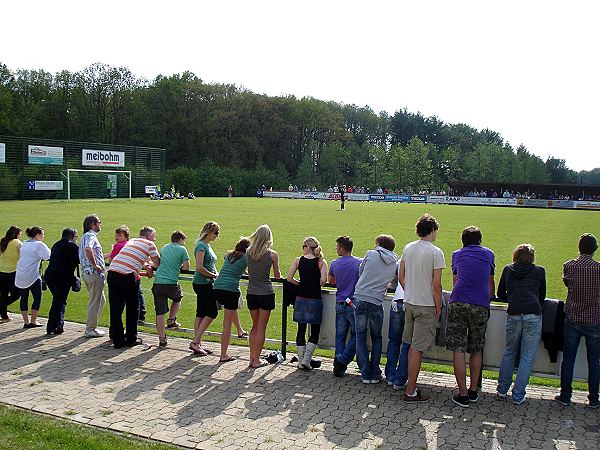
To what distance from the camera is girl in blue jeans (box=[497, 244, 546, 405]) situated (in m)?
6.18

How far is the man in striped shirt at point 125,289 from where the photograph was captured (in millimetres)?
8047

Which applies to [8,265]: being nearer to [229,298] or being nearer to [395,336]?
[229,298]

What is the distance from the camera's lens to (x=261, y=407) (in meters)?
5.98

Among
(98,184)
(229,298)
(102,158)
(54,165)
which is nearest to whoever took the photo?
(229,298)

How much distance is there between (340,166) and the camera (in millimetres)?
92062

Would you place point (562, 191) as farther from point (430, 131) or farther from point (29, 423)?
point (29, 423)

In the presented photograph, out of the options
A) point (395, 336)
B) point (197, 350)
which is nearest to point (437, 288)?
point (395, 336)

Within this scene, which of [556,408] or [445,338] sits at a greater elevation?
[445,338]

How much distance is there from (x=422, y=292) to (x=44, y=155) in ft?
168

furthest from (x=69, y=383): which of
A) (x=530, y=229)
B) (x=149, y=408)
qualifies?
(x=530, y=229)

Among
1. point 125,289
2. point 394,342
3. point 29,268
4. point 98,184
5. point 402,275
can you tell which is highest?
point 98,184

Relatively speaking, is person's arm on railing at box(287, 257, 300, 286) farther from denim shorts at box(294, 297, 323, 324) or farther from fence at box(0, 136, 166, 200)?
fence at box(0, 136, 166, 200)

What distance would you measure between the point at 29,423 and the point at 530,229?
2726cm

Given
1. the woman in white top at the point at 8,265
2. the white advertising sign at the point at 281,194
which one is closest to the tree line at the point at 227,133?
the white advertising sign at the point at 281,194
